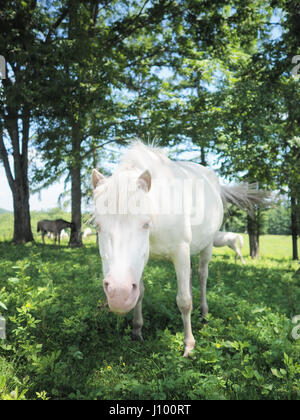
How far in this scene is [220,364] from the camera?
8.65 ft

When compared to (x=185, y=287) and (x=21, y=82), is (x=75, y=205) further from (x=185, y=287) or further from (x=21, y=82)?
(x=185, y=287)

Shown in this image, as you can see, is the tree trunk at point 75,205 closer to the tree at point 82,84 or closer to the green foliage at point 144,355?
the tree at point 82,84

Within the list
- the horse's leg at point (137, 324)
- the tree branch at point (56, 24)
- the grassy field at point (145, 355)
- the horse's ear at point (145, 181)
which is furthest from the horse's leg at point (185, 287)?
the tree branch at point (56, 24)

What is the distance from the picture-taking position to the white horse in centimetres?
216

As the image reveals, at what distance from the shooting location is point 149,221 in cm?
242

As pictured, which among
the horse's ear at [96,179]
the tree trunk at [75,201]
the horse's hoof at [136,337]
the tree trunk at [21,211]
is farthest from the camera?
the tree trunk at [21,211]

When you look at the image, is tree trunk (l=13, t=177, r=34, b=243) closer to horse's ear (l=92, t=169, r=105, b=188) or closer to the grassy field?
the grassy field

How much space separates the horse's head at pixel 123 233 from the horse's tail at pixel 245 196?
11.0 feet

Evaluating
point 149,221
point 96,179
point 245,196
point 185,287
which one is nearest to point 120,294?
point 149,221

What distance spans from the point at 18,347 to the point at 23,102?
9.57 metres

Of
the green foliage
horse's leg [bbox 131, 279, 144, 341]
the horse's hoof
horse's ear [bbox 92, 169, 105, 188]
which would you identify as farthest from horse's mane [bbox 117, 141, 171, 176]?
the horse's hoof

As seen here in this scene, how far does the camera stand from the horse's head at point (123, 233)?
2.06m

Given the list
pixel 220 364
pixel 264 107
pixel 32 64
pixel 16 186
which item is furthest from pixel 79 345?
pixel 16 186
